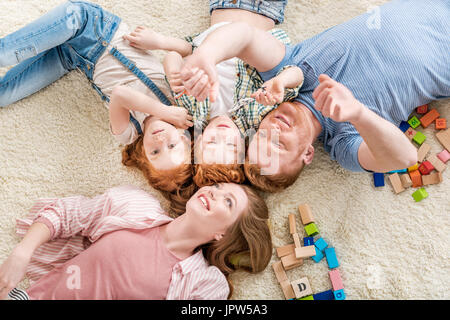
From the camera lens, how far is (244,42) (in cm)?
106

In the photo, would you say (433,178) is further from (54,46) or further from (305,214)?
(54,46)

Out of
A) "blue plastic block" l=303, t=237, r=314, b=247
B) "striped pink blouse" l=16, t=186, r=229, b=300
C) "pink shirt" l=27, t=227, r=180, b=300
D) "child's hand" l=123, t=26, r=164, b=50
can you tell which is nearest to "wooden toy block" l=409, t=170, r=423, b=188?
"blue plastic block" l=303, t=237, r=314, b=247

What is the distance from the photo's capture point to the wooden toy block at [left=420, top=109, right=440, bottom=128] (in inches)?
48.3

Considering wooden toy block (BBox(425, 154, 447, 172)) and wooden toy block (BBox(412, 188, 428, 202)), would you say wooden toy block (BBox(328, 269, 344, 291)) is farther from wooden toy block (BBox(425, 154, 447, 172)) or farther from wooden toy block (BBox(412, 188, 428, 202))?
wooden toy block (BBox(425, 154, 447, 172))

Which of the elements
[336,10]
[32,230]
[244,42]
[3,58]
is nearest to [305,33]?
[336,10]

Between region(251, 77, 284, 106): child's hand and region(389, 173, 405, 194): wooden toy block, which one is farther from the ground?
region(251, 77, 284, 106): child's hand

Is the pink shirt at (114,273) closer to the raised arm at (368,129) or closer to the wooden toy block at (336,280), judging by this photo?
the wooden toy block at (336,280)

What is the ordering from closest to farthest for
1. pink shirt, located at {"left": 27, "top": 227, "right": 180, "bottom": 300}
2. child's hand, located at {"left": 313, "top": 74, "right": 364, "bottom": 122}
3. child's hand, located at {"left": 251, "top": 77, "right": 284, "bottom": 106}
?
child's hand, located at {"left": 313, "top": 74, "right": 364, "bottom": 122}, child's hand, located at {"left": 251, "top": 77, "right": 284, "bottom": 106}, pink shirt, located at {"left": 27, "top": 227, "right": 180, "bottom": 300}

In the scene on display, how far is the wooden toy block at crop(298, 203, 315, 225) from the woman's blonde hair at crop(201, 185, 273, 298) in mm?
111

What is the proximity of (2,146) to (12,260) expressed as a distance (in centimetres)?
41

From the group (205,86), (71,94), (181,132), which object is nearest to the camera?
(205,86)

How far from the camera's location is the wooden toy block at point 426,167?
121cm

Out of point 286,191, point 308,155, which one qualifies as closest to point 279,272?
point 286,191

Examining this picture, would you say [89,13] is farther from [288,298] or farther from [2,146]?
[288,298]
